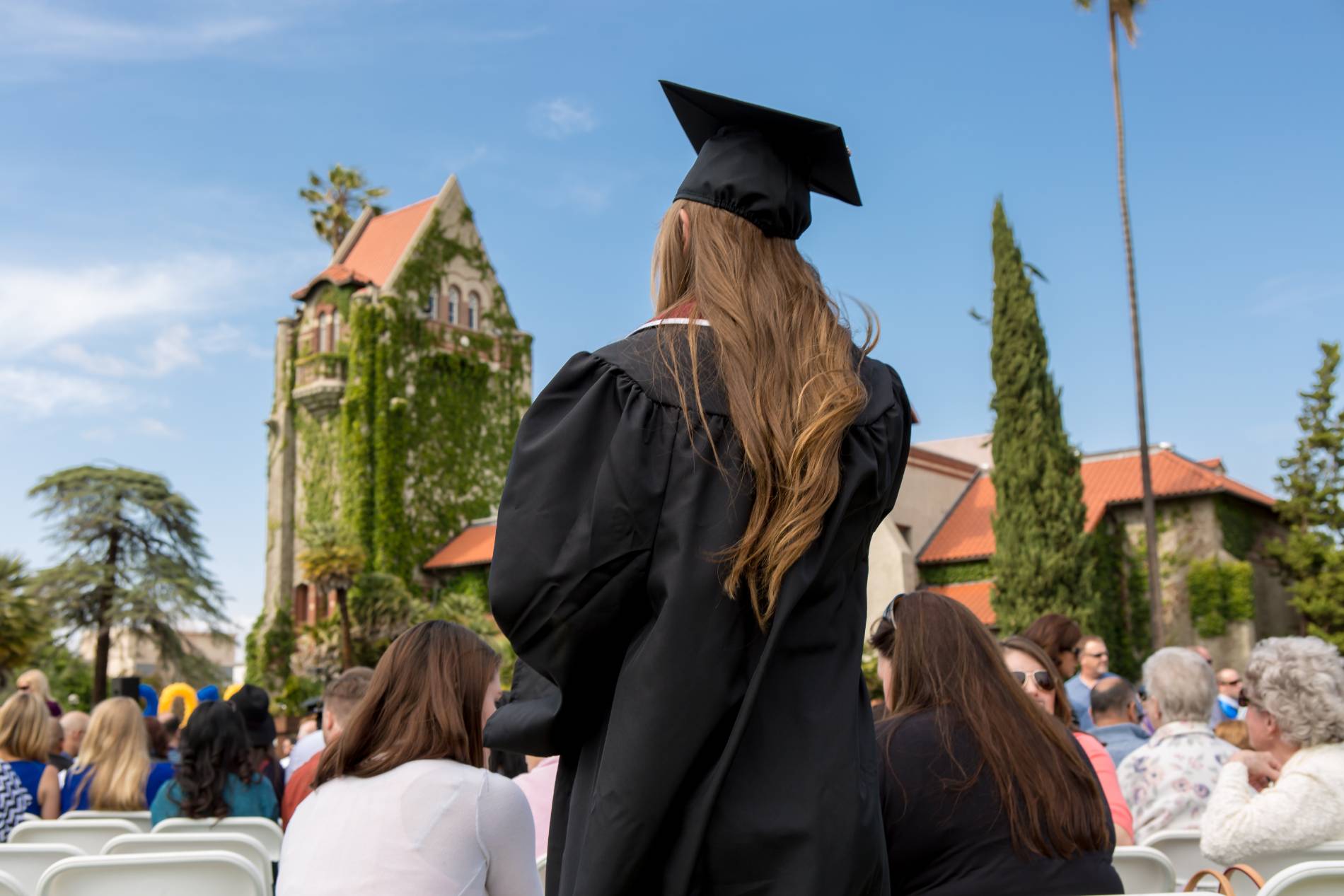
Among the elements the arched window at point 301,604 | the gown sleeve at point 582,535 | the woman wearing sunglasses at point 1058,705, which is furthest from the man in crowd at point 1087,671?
the arched window at point 301,604

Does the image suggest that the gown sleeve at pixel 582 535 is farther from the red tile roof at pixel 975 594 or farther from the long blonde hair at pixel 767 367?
the red tile roof at pixel 975 594

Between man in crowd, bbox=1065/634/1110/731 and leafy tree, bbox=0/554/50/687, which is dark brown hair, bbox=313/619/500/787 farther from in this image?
leafy tree, bbox=0/554/50/687

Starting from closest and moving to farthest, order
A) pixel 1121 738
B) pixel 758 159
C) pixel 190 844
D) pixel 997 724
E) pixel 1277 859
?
pixel 758 159 → pixel 997 724 → pixel 1277 859 → pixel 190 844 → pixel 1121 738

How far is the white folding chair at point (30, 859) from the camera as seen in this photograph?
14.3ft

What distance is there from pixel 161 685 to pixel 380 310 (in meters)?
16.4

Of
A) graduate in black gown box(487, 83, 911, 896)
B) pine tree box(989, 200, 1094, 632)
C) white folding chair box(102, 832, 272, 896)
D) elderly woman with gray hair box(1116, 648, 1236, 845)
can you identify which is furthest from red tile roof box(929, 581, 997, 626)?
graduate in black gown box(487, 83, 911, 896)

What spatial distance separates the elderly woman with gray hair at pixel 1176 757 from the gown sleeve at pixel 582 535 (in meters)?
4.53

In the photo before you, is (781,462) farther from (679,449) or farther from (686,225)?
(686,225)

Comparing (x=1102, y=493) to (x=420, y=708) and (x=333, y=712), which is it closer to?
(x=333, y=712)

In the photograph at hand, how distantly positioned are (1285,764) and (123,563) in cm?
4888

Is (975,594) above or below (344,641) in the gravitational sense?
above

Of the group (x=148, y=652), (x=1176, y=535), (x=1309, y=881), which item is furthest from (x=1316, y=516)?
(x=148, y=652)

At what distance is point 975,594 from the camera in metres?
35.3

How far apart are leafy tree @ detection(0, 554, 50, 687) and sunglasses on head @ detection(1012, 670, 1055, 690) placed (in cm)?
2828
